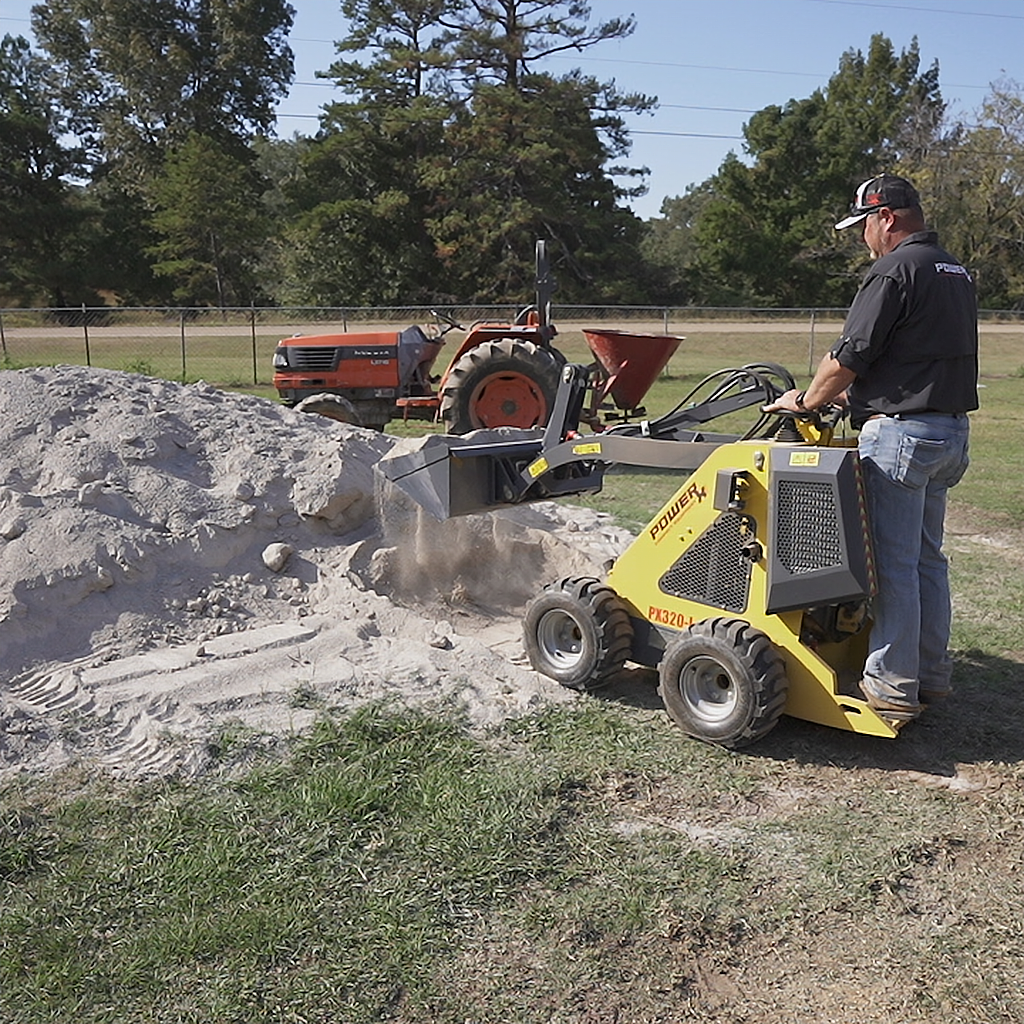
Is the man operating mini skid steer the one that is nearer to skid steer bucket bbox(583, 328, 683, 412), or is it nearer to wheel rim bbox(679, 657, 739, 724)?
wheel rim bbox(679, 657, 739, 724)

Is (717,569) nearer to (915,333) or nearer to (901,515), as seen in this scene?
(901,515)

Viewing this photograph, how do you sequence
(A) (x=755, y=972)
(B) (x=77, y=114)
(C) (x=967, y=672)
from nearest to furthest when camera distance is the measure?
(A) (x=755, y=972)
(C) (x=967, y=672)
(B) (x=77, y=114)

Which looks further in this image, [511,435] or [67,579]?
[511,435]

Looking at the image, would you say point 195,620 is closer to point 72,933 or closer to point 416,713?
point 416,713

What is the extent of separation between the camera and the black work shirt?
13.2ft

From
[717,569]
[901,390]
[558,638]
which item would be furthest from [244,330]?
[901,390]

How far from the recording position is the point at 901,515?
420cm

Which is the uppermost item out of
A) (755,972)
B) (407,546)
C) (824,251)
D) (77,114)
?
(77,114)

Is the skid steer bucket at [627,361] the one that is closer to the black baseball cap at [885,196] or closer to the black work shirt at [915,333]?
the black baseball cap at [885,196]

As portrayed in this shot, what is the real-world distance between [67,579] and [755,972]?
3921mm

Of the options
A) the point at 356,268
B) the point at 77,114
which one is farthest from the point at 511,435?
the point at 77,114

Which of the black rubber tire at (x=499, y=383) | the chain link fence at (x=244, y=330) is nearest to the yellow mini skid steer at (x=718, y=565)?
the black rubber tire at (x=499, y=383)

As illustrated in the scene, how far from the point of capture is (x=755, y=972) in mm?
3127

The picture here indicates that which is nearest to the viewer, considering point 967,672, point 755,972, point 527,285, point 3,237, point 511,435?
point 755,972
